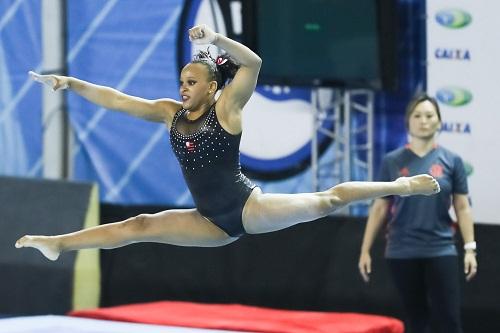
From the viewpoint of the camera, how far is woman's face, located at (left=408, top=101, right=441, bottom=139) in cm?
689

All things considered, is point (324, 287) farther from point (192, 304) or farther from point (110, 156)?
point (110, 156)

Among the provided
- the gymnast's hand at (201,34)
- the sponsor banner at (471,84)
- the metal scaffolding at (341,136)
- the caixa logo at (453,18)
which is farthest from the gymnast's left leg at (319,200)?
the metal scaffolding at (341,136)

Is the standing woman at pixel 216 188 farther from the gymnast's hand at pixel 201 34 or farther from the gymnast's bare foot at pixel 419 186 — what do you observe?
the gymnast's hand at pixel 201 34

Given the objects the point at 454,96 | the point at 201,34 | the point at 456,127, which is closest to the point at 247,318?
the point at 456,127

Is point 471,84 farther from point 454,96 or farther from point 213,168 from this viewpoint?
point 213,168

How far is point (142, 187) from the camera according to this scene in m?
9.28

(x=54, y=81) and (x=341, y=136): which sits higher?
(x=54, y=81)

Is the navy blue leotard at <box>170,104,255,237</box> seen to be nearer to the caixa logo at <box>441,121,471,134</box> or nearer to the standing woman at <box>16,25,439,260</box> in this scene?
the standing woman at <box>16,25,439,260</box>

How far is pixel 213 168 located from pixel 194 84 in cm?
43

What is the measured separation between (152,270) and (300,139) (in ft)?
5.22

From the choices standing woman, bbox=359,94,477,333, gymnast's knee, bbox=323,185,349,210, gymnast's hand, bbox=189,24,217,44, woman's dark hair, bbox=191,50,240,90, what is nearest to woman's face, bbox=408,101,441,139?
standing woman, bbox=359,94,477,333

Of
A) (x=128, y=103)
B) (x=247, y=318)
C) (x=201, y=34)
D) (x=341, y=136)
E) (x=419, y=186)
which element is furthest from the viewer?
(x=341, y=136)

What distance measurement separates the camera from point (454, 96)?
796 cm

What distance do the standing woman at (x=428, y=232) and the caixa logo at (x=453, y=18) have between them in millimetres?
1130
